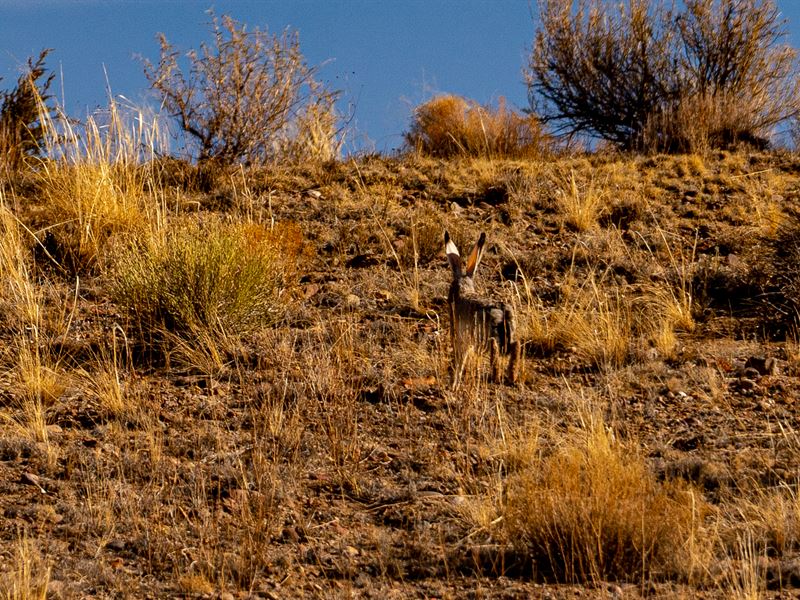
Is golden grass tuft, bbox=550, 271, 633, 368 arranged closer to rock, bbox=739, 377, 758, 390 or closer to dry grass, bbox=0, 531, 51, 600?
rock, bbox=739, 377, 758, 390

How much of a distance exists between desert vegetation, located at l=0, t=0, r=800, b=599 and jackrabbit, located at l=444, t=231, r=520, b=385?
0.12m

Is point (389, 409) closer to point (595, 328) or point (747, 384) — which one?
point (595, 328)

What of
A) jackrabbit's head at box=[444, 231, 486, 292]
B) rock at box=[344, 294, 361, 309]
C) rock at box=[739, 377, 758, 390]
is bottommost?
rock at box=[739, 377, 758, 390]

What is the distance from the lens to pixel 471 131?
14117mm

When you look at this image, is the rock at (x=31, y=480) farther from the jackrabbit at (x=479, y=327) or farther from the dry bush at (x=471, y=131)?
the dry bush at (x=471, y=131)

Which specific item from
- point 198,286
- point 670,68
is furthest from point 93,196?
point 670,68

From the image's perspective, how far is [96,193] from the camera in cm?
928

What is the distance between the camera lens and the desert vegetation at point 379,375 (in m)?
4.59

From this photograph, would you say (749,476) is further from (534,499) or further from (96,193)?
(96,193)

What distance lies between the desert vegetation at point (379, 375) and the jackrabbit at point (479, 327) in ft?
0.39

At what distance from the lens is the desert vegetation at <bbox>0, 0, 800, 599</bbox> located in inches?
181

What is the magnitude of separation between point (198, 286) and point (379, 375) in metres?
1.49

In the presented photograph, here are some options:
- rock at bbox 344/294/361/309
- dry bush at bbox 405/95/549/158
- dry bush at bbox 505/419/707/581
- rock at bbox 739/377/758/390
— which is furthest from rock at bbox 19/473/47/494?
dry bush at bbox 405/95/549/158

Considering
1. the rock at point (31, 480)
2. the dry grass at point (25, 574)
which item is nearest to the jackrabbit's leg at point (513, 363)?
the rock at point (31, 480)
